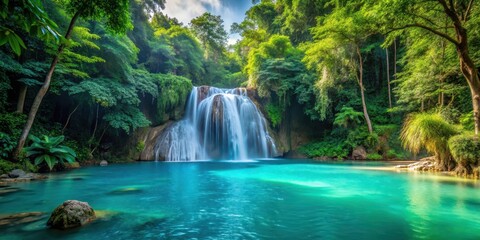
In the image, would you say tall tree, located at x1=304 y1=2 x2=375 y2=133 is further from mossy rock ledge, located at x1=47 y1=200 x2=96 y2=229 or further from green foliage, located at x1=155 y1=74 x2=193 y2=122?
mossy rock ledge, located at x1=47 y1=200 x2=96 y2=229

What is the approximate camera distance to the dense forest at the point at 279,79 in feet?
26.8

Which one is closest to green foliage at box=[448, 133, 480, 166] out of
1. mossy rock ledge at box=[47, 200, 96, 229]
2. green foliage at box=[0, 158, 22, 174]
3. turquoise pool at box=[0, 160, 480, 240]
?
turquoise pool at box=[0, 160, 480, 240]

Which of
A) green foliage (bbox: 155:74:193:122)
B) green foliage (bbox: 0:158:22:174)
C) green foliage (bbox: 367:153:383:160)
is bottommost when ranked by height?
green foliage (bbox: 0:158:22:174)

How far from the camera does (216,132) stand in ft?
60.9

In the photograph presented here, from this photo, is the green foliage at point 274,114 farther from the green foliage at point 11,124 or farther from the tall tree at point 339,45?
the green foliage at point 11,124

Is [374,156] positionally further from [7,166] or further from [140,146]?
[7,166]

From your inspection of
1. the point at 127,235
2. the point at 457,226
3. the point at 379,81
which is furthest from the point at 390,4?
the point at 379,81

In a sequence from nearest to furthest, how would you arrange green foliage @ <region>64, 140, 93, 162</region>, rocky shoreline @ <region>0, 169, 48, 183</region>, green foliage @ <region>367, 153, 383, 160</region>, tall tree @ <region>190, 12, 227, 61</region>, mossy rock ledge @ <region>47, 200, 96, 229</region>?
mossy rock ledge @ <region>47, 200, 96, 229</region> → rocky shoreline @ <region>0, 169, 48, 183</region> → green foliage @ <region>64, 140, 93, 162</region> → green foliage @ <region>367, 153, 383, 160</region> → tall tree @ <region>190, 12, 227, 61</region>

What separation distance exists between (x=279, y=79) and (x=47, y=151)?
50.9 feet

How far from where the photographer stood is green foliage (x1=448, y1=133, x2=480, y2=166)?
7375 millimetres

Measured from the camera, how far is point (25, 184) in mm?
6824

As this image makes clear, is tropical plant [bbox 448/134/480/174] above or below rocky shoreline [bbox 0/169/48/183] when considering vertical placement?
above

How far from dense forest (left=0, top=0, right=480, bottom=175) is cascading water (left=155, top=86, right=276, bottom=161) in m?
1.25

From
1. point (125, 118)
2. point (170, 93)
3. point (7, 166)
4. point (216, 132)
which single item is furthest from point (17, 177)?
point (216, 132)
